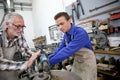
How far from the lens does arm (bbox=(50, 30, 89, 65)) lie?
1353mm

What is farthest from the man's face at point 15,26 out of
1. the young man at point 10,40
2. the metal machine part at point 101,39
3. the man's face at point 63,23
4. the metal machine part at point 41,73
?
the metal machine part at point 101,39

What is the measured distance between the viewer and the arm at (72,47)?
4.44 ft

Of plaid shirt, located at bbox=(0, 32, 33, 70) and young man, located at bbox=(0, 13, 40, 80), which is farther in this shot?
young man, located at bbox=(0, 13, 40, 80)

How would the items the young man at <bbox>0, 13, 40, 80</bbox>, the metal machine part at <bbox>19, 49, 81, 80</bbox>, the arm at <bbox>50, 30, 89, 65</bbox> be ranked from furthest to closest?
the arm at <bbox>50, 30, 89, 65</bbox> < the young man at <bbox>0, 13, 40, 80</bbox> < the metal machine part at <bbox>19, 49, 81, 80</bbox>

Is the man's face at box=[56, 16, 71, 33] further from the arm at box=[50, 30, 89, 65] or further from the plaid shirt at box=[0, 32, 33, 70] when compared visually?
the plaid shirt at box=[0, 32, 33, 70]

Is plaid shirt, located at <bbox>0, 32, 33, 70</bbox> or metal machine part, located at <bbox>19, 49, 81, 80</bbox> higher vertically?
plaid shirt, located at <bbox>0, 32, 33, 70</bbox>

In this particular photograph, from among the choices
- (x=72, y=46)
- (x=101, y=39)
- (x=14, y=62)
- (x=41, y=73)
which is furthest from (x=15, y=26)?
(x=101, y=39)

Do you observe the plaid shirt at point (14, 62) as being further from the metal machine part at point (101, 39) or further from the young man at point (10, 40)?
the metal machine part at point (101, 39)

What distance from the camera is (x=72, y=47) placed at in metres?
1.43

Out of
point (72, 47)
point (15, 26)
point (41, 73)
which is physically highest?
point (15, 26)

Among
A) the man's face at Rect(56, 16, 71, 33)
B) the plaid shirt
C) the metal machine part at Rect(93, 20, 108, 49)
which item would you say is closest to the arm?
the man's face at Rect(56, 16, 71, 33)

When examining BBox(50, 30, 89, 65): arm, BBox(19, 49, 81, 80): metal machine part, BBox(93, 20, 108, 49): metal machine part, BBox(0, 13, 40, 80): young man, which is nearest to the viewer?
BBox(19, 49, 81, 80): metal machine part

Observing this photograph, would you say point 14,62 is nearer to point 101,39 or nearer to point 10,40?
point 10,40

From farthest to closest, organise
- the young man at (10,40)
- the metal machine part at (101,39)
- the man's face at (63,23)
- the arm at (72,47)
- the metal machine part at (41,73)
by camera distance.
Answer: the metal machine part at (101,39) < the man's face at (63,23) < the arm at (72,47) < the young man at (10,40) < the metal machine part at (41,73)
